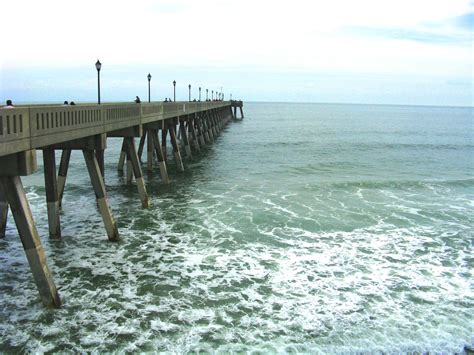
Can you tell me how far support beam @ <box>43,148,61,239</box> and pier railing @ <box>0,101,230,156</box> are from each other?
56.1 inches

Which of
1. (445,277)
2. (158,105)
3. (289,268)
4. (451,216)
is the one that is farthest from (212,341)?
(158,105)

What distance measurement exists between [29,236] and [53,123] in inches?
108

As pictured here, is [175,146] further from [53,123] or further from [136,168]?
[53,123]

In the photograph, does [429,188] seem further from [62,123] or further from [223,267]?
[62,123]

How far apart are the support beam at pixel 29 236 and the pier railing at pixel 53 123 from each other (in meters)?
0.86

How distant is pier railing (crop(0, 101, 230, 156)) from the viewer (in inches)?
334

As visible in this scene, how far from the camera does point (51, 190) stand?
1362cm

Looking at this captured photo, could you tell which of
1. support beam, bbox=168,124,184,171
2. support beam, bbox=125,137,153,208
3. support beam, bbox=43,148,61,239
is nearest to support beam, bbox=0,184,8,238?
support beam, bbox=43,148,61,239

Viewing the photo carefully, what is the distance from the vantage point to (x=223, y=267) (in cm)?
1261

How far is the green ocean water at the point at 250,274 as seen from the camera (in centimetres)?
891

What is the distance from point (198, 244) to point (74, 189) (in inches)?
455

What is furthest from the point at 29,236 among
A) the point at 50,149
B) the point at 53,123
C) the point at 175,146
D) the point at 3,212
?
the point at 175,146

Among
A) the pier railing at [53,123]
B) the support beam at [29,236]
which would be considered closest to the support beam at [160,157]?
the pier railing at [53,123]

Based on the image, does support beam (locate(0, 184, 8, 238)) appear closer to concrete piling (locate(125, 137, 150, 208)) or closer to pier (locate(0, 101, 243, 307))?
pier (locate(0, 101, 243, 307))
